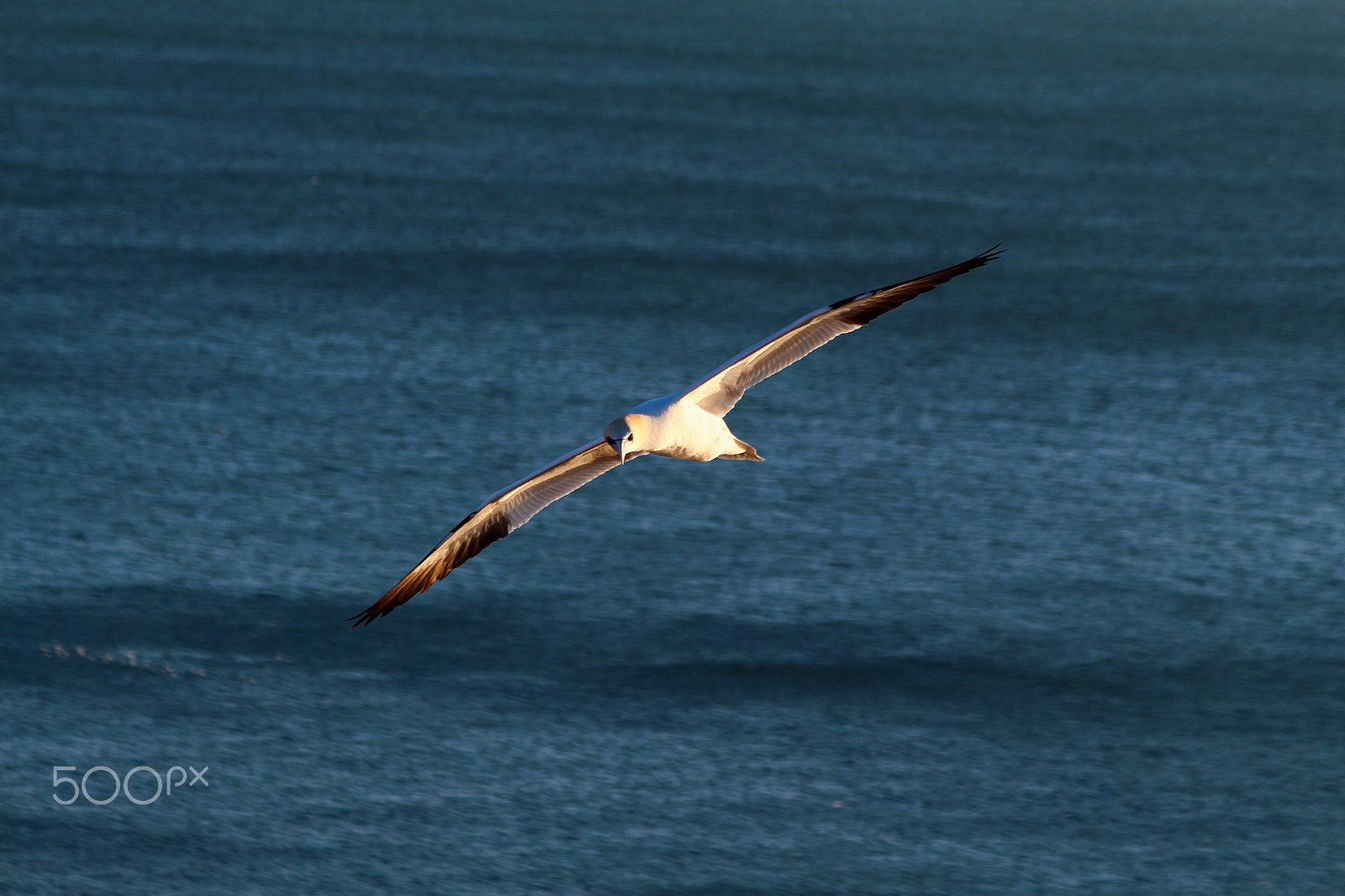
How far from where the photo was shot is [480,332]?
12.5 m

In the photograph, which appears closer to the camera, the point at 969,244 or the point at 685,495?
→ the point at 685,495

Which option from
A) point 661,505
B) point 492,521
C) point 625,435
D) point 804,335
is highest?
point 804,335

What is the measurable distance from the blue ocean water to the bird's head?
1506 millimetres

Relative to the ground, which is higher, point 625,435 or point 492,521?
point 625,435

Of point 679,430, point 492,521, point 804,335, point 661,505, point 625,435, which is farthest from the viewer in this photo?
point 661,505

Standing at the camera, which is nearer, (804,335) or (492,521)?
(804,335)

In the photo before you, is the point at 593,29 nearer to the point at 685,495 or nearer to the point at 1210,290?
the point at 1210,290

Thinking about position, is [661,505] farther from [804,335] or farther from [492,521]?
[804,335]

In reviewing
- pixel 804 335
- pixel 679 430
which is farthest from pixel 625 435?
pixel 804 335

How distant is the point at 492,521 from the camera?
7.15 m

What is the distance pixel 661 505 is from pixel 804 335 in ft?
10.4

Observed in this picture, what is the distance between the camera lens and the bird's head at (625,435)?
20.7 ft

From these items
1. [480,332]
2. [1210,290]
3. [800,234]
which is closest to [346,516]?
[480,332]

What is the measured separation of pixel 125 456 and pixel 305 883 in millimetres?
4587
